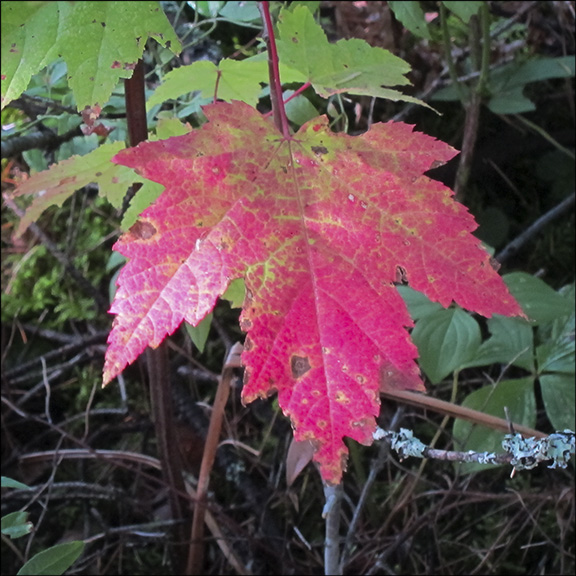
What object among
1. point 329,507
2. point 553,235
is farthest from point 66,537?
point 553,235

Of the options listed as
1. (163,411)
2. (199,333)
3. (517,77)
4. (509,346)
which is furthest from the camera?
(517,77)

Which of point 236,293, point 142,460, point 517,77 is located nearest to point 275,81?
point 236,293

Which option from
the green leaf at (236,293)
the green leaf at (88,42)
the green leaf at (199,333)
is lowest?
the green leaf at (199,333)

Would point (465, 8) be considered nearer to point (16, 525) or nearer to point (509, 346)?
point (509, 346)

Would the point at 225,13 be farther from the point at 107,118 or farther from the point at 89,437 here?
the point at 89,437

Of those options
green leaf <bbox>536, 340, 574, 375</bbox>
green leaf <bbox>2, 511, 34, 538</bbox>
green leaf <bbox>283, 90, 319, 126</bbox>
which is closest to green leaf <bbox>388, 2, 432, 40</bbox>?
green leaf <bbox>283, 90, 319, 126</bbox>

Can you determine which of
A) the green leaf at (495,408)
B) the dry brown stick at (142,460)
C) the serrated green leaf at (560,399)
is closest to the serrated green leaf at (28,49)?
the dry brown stick at (142,460)

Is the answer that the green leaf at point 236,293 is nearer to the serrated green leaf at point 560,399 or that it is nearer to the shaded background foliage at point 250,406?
the shaded background foliage at point 250,406
